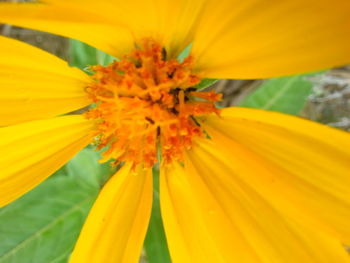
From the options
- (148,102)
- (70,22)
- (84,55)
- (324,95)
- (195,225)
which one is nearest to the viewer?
(70,22)

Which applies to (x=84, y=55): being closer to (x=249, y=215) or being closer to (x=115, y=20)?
(x=115, y=20)

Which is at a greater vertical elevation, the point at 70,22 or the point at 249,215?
the point at 70,22

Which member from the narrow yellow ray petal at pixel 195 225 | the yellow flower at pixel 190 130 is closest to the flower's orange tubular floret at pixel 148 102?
the yellow flower at pixel 190 130

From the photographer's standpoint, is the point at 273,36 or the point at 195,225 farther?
the point at 195,225

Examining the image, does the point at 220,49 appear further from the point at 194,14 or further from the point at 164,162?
the point at 164,162

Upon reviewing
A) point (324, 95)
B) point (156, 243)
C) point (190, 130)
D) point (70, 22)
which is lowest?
point (156, 243)

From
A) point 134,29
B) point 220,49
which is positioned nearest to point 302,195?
point 220,49

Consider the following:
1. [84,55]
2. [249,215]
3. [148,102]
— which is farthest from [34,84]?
[249,215]
